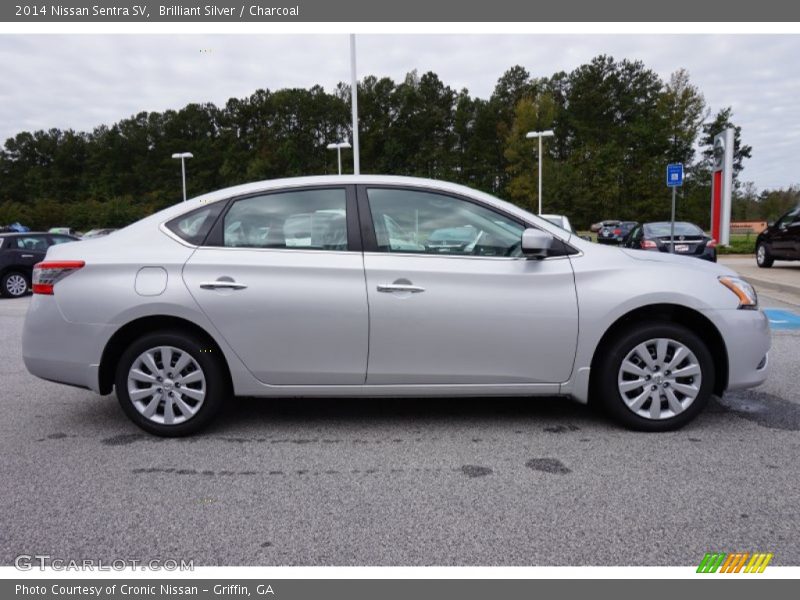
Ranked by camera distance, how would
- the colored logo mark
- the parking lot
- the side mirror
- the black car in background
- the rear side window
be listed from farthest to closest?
the black car in background → the rear side window → the side mirror → the parking lot → the colored logo mark

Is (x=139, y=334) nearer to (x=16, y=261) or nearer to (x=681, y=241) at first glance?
(x=16, y=261)

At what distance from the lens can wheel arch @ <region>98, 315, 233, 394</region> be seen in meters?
4.05

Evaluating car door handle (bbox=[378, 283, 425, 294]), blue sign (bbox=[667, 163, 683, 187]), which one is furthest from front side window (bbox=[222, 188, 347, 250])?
blue sign (bbox=[667, 163, 683, 187])

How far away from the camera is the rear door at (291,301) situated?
12.9 ft

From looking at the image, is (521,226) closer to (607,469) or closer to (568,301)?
(568,301)

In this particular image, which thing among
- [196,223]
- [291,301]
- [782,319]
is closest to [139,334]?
[196,223]

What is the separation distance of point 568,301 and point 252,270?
199 centimetres

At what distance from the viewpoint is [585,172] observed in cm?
6397

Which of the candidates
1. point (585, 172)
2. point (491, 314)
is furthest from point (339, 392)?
point (585, 172)

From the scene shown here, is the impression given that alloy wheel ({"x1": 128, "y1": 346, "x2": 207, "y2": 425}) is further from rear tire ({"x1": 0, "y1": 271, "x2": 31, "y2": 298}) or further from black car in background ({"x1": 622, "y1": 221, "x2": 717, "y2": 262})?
black car in background ({"x1": 622, "y1": 221, "x2": 717, "y2": 262})

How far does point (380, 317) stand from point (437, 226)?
73cm

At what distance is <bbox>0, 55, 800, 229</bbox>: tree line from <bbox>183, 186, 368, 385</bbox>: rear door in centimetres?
5898

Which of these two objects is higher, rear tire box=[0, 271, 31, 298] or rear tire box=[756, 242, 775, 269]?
rear tire box=[756, 242, 775, 269]

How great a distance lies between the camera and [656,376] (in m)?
4.04
